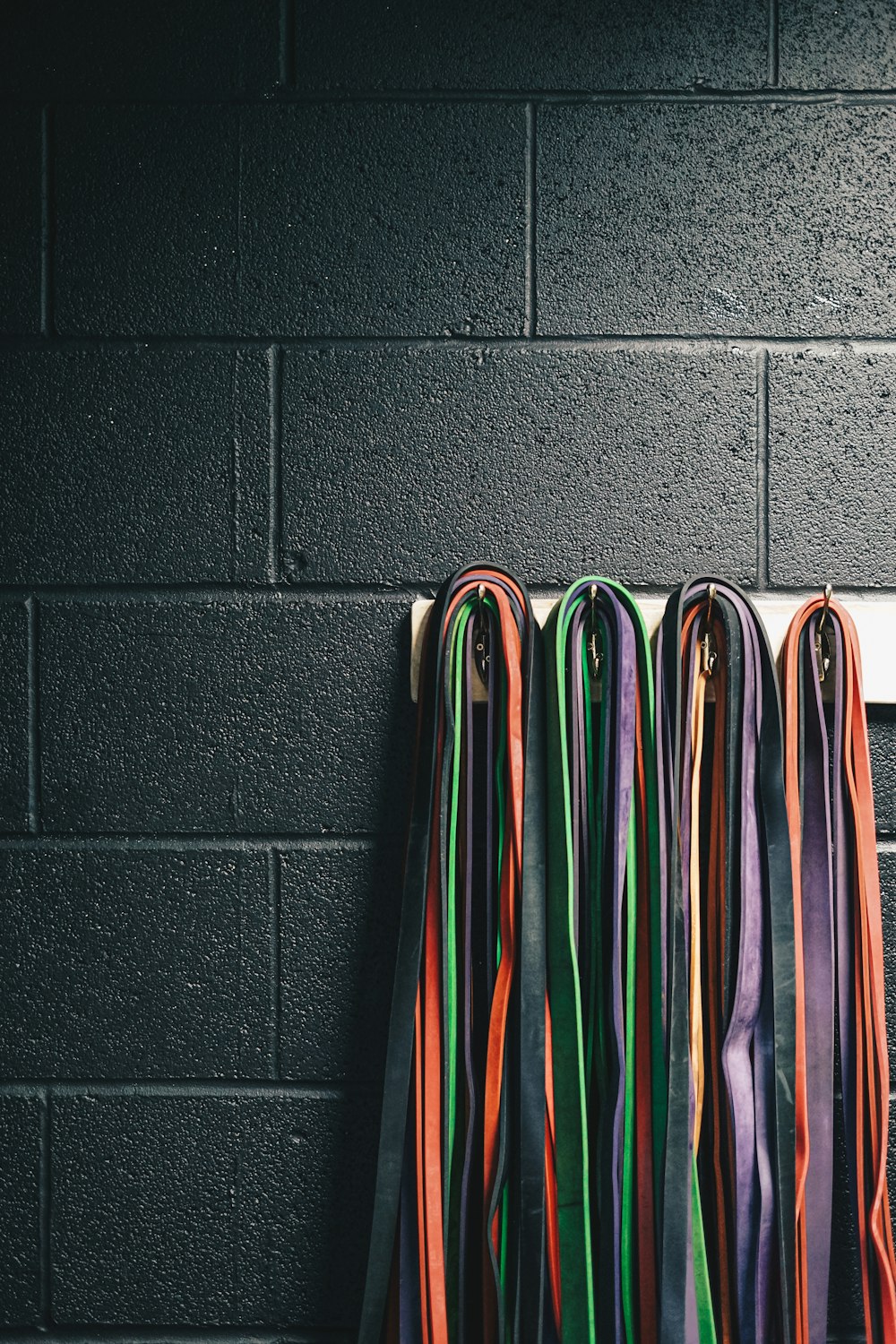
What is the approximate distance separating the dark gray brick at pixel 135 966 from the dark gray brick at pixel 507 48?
95cm

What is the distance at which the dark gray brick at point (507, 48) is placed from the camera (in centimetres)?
105

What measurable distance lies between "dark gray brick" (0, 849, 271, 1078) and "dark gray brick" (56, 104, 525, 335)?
649 millimetres

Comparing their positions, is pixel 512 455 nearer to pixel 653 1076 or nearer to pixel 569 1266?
pixel 653 1076

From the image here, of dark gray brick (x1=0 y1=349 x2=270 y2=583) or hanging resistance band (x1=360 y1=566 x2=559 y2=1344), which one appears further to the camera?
dark gray brick (x1=0 y1=349 x2=270 y2=583)

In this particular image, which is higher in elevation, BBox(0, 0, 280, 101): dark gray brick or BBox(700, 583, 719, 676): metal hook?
BBox(0, 0, 280, 101): dark gray brick

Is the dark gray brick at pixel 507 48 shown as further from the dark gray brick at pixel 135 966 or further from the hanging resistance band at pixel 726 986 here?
the dark gray brick at pixel 135 966

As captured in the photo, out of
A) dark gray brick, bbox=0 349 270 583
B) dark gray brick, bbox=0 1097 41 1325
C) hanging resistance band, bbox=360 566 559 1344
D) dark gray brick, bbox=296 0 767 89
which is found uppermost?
dark gray brick, bbox=296 0 767 89

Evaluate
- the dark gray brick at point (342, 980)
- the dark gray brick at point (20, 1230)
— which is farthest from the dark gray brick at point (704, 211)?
the dark gray brick at point (20, 1230)

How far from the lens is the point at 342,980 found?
40.8 inches

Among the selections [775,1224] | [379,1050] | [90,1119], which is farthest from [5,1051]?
[775,1224]

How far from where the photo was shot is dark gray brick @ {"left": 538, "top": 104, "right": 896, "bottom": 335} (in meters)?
1.05

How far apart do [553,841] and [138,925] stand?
1.64ft

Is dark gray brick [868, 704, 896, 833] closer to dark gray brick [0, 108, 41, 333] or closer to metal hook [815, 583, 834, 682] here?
metal hook [815, 583, 834, 682]

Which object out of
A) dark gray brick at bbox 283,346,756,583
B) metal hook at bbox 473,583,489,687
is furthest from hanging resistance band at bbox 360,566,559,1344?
dark gray brick at bbox 283,346,756,583
